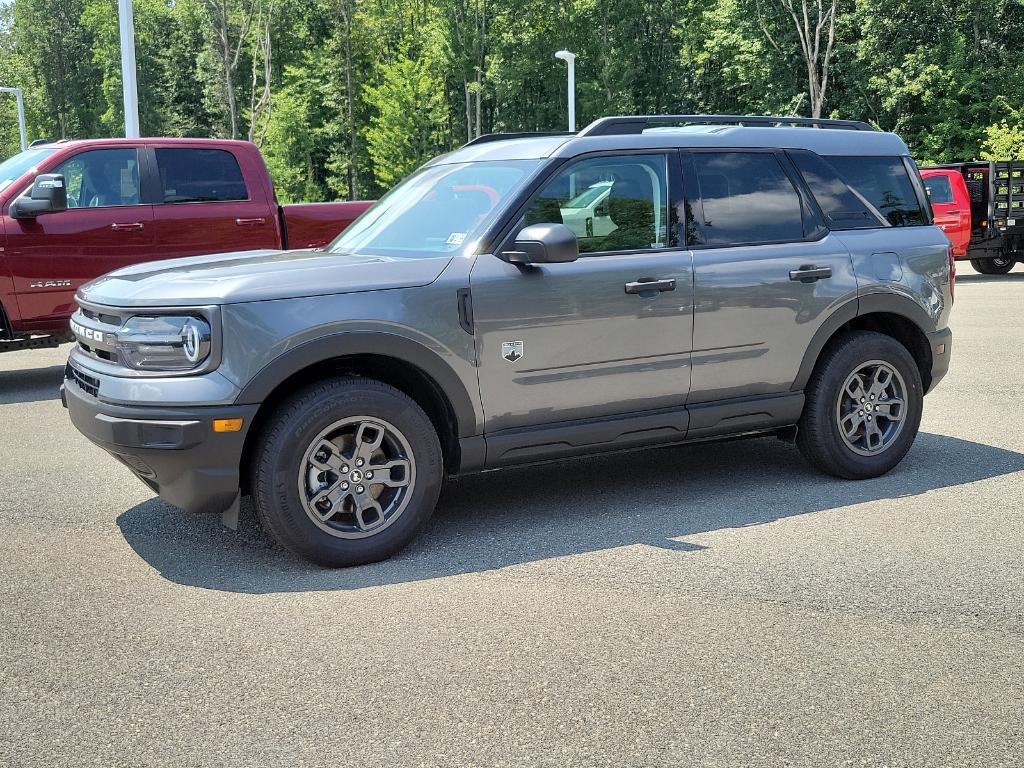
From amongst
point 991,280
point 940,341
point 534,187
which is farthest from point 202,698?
point 991,280

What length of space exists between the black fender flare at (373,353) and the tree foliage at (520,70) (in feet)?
120

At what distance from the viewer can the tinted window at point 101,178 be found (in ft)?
31.4

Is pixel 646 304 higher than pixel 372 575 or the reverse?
higher

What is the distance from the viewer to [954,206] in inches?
800

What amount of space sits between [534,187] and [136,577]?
2.46 meters

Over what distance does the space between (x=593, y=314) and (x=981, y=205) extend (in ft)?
58.7

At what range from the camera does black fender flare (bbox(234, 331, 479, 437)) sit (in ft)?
15.2

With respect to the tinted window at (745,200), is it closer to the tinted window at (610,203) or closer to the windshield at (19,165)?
the tinted window at (610,203)

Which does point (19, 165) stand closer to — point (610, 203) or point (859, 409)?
point (610, 203)

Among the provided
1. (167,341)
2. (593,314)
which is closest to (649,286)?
(593,314)

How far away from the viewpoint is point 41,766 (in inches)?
123

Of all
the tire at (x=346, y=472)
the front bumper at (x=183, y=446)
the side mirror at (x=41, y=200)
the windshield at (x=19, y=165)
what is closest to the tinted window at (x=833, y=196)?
the tire at (x=346, y=472)

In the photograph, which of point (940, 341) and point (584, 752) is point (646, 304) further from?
point (584, 752)

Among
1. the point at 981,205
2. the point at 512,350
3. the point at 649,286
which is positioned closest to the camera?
the point at 512,350
